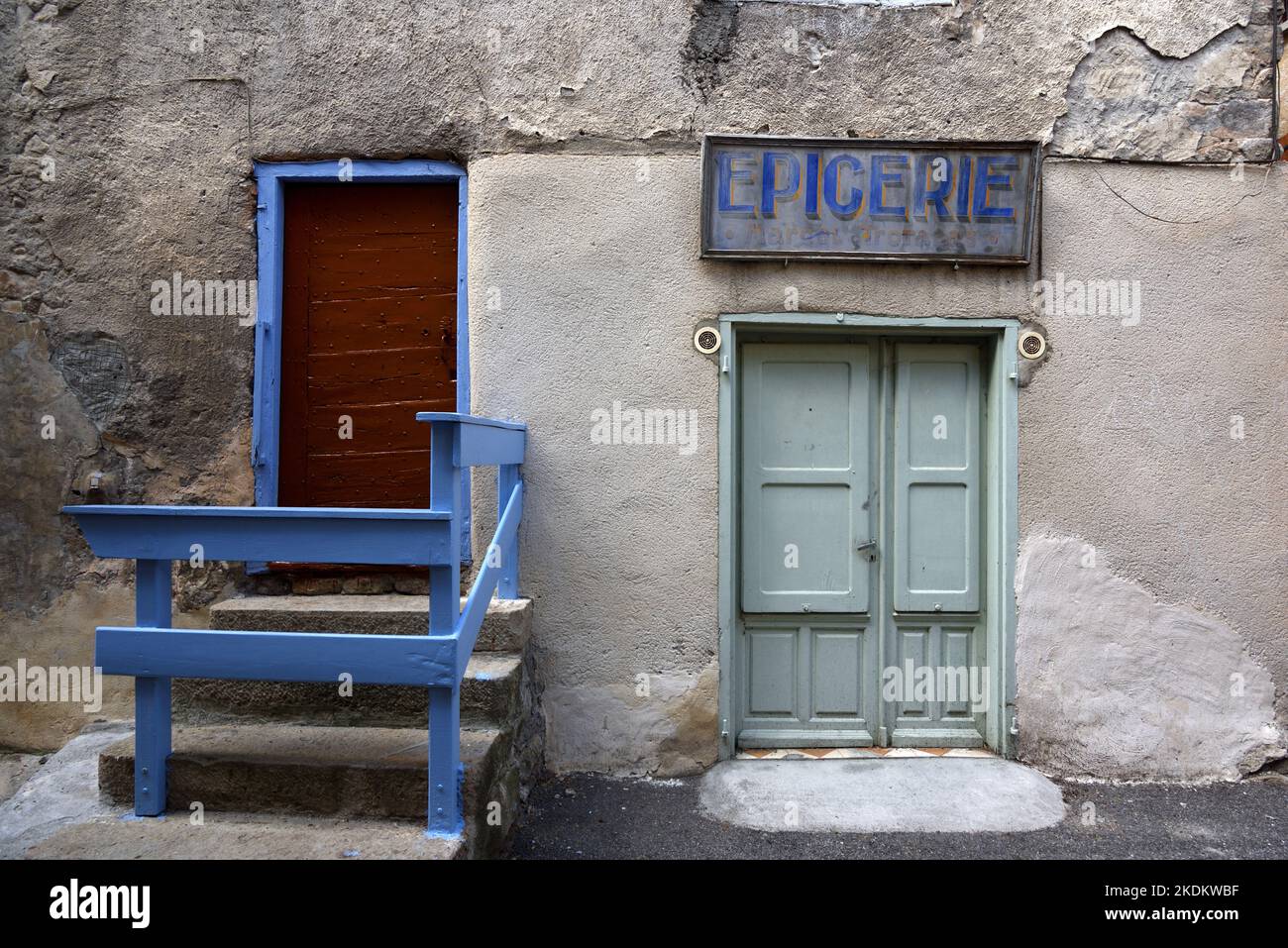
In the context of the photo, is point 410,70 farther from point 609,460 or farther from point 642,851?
point 642,851

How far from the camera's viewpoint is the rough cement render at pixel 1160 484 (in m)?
3.87

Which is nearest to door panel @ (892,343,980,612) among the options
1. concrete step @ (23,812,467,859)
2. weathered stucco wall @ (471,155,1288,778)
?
weathered stucco wall @ (471,155,1288,778)

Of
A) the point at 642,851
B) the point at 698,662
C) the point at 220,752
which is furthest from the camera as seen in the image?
the point at 698,662

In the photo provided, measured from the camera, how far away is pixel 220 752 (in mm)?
2895

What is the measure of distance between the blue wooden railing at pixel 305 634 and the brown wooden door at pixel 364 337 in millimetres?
1353

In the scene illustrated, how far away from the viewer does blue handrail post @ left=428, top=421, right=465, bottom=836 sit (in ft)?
8.61

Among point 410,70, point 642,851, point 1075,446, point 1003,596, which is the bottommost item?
point 642,851

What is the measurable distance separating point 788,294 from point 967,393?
1052 millimetres

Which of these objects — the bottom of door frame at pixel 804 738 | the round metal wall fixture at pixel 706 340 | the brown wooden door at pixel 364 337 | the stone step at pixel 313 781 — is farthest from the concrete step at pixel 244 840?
the round metal wall fixture at pixel 706 340

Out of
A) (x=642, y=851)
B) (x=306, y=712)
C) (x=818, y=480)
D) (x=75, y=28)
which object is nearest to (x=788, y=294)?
(x=818, y=480)

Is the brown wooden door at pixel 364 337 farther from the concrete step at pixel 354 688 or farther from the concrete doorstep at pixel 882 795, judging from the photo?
the concrete doorstep at pixel 882 795

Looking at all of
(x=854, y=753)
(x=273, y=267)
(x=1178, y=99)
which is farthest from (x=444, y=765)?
(x=1178, y=99)

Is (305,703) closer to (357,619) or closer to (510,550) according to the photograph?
(357,619)

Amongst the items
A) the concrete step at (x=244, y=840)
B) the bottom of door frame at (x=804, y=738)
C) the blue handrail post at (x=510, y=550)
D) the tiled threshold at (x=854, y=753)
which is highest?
the blue handrail post at (x=510, y=550)
